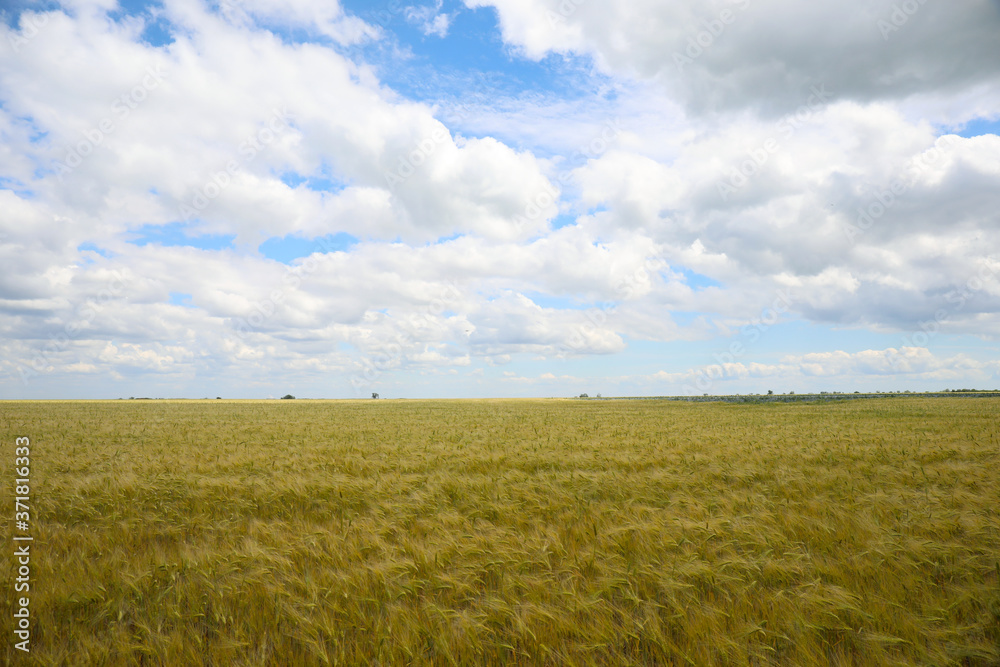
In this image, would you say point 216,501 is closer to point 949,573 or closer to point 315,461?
point 315,461

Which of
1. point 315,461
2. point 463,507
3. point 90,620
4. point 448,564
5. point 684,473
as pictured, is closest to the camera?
point 90,620

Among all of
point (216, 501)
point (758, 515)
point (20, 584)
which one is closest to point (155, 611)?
point (20, 584)

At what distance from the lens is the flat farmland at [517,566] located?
132 inches

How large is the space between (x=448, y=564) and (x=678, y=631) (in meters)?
2.28

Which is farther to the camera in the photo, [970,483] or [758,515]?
[970,483]

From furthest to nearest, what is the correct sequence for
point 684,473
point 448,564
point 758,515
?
point 684,473 < point 758,515 < point 448,564

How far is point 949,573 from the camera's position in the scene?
4395 millimetres

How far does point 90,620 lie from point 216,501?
3842 mm

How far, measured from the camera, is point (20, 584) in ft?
14.0

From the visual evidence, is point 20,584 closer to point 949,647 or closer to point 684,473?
point 949,647

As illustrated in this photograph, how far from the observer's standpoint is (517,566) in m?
4.66

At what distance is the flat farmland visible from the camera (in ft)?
11.0

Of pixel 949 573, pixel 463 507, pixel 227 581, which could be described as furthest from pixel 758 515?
pixel 227 581

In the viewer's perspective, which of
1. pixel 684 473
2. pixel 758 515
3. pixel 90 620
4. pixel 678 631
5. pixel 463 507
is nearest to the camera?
pixel 678 631
